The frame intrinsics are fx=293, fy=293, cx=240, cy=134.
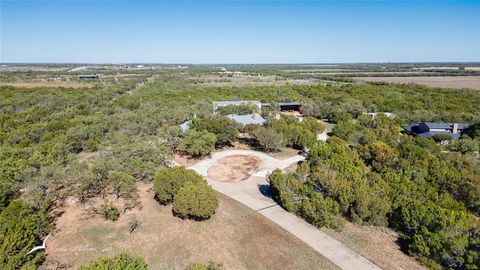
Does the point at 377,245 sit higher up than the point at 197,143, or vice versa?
the point at 197,143

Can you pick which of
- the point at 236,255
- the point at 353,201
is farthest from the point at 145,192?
the point at 353,201

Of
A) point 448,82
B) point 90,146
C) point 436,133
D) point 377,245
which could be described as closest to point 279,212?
point 377,245

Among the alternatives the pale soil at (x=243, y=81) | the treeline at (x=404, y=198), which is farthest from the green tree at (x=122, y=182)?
the pale soil at (x=243, y=81)

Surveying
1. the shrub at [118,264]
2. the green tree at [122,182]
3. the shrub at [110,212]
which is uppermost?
the shrub at [118,264]

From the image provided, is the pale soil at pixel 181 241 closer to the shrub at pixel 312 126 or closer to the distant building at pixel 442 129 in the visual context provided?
the shrub at pixel 312 126

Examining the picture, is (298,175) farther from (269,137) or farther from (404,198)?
(269,137)

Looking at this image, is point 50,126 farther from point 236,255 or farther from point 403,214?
point 403,214
